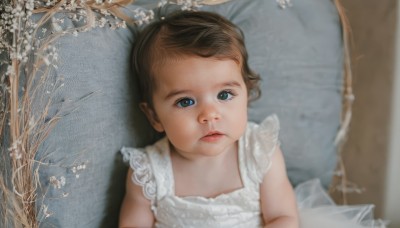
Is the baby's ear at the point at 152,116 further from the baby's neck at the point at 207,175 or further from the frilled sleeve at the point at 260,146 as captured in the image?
the frilled sleeve at the point at 260,146

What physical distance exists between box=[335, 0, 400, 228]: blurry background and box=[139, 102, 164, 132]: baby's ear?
23.9 inches

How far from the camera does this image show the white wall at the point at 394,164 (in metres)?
1.49

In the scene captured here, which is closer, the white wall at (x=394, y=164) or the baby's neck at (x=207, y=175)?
the baby's neck at (x=207, y=175)

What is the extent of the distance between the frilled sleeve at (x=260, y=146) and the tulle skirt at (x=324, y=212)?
0.19m

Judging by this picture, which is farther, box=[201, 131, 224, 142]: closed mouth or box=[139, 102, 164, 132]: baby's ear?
box=[139, 102, 164, 132]: baby's ear

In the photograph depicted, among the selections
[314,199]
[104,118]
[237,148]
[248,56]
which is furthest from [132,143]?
[314,199]

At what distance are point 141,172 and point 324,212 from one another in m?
0.47

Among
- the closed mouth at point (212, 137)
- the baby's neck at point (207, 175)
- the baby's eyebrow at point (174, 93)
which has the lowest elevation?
the baby's neck at point (207, 175)

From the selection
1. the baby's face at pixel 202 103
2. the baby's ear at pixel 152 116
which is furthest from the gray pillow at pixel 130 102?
the baby's face at pixel 202 103

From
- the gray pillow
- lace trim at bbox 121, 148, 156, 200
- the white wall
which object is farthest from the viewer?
the white wall

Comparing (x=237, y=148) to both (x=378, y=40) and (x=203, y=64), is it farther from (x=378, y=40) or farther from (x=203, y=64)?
(x=378, y=40)

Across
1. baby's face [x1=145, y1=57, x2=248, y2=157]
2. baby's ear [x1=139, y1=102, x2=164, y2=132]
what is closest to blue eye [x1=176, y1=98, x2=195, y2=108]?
baby's face [x1=145, y1=57, x2=248, y2=157]

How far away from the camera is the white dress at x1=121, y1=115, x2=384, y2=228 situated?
1.30 meters

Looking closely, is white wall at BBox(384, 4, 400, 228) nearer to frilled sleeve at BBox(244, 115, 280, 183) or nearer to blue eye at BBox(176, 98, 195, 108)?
frilled sleeve at BBox(244, 115, 280, 183)
